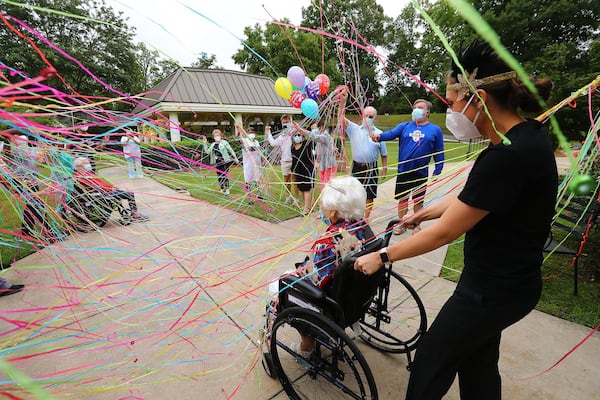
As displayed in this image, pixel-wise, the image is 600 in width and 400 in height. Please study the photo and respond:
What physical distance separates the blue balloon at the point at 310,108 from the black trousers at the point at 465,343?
296 cm

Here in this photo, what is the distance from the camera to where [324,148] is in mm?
4441

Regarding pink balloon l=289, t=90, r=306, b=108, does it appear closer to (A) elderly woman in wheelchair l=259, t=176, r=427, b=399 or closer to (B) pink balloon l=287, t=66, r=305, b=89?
(B) pink balloon l=287, t=66, r=305, b=89

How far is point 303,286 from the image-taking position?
5.16 ft

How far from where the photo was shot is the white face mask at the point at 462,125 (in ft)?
3.84

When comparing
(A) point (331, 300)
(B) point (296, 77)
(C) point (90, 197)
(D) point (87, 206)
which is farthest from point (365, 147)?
(D) point (87, 206)

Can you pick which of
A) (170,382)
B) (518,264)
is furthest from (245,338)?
(518,264)

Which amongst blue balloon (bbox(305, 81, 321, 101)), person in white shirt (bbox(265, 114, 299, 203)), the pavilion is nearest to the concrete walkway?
blue balloon (bbox(305, 81, 321, 101))

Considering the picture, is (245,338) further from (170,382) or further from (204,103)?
(204,103)

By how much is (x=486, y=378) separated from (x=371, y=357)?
2.80 ft

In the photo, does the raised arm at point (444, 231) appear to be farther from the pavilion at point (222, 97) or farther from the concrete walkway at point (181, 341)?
the pavilion at point (222, 97)

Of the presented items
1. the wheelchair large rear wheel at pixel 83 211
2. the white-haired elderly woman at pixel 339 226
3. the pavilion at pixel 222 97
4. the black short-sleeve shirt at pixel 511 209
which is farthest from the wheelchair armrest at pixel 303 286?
the pavilion at pixel 222 97

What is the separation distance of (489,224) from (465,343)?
518 millimetres

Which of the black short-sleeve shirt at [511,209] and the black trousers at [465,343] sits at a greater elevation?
the black short-sleeve shirt at [511,209]

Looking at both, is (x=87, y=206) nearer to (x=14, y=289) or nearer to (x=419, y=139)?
(x=14, y=289)
